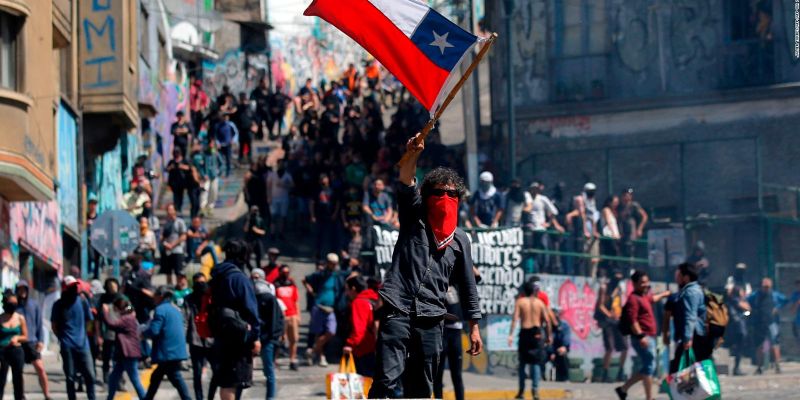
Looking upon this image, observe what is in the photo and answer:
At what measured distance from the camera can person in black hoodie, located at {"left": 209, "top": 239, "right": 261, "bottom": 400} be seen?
14.7m

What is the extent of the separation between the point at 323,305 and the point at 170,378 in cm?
654

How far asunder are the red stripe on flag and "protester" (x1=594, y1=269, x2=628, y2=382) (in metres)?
12.5

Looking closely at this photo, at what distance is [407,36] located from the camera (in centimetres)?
1202

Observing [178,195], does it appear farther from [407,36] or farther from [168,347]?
[407,36]

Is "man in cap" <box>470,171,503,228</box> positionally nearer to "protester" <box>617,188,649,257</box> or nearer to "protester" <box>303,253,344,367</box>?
"protester" <box>617,188,649,257</box>

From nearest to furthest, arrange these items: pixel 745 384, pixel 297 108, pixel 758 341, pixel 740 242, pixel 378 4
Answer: pixel 378 4, pixel 745 384, pixel 758 341, pixel 740 242, pixel 297 108

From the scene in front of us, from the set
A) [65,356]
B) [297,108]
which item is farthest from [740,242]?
[297,108]

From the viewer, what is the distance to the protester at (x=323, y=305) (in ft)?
77.8

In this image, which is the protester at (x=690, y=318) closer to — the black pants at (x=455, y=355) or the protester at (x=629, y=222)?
the black pants at (x=455, y=355)

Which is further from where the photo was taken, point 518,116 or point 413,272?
point 518,116

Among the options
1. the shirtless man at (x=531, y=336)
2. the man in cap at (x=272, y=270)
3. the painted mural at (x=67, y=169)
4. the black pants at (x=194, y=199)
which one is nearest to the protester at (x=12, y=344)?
the man in cap at (x=272, y=270)

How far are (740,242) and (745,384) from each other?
4.06 metres

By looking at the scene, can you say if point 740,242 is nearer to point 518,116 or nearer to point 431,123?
point 518,116

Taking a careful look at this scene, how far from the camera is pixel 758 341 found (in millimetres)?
25000
